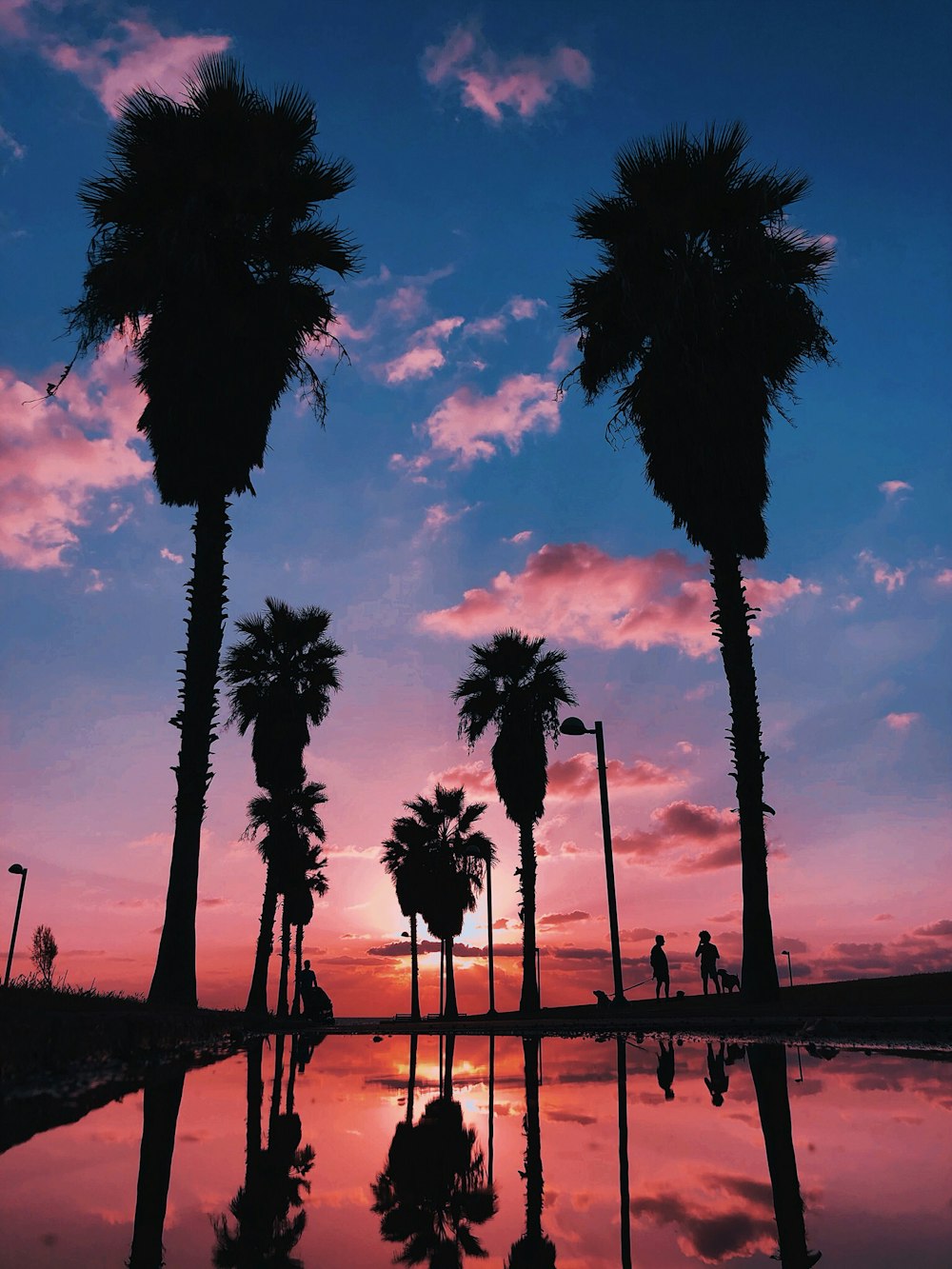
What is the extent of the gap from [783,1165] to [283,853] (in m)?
36.0

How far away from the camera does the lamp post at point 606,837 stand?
1933 centimetres

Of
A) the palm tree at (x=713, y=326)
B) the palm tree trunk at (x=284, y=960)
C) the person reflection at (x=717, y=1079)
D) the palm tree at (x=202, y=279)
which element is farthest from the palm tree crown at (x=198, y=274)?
the palm tree trunk at (x=284, y=960)

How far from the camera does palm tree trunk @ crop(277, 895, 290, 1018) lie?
150ft

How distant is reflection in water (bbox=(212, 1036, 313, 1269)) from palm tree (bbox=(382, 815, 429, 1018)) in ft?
146

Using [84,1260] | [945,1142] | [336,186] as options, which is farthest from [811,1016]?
[336,186]

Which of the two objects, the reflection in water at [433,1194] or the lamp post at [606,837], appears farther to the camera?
the lamp post at [606,837]

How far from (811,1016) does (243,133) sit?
18046 mm

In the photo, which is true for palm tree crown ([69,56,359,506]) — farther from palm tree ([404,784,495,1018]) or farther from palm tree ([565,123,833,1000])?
palm tree ([404,784,495,1018])

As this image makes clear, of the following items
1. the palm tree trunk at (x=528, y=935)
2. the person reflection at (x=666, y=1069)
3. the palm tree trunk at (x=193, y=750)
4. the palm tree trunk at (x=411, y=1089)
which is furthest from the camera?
the palm tree trunk at (x=528, y=935)

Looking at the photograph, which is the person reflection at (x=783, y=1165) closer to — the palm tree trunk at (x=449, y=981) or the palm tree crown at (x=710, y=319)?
the palm tree crown at (x=710, y=319)

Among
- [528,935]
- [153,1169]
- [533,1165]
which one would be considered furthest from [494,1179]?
[528,935]

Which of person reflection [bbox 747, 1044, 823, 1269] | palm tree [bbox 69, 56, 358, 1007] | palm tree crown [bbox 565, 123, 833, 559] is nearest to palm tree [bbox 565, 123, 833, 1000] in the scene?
palm tree crown [bbox 565, 123, 833, 559]

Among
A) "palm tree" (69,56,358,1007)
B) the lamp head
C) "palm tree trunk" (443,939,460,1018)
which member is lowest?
"palm tree trunk" (443,939,460,1018)

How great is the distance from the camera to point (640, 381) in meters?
20.9
